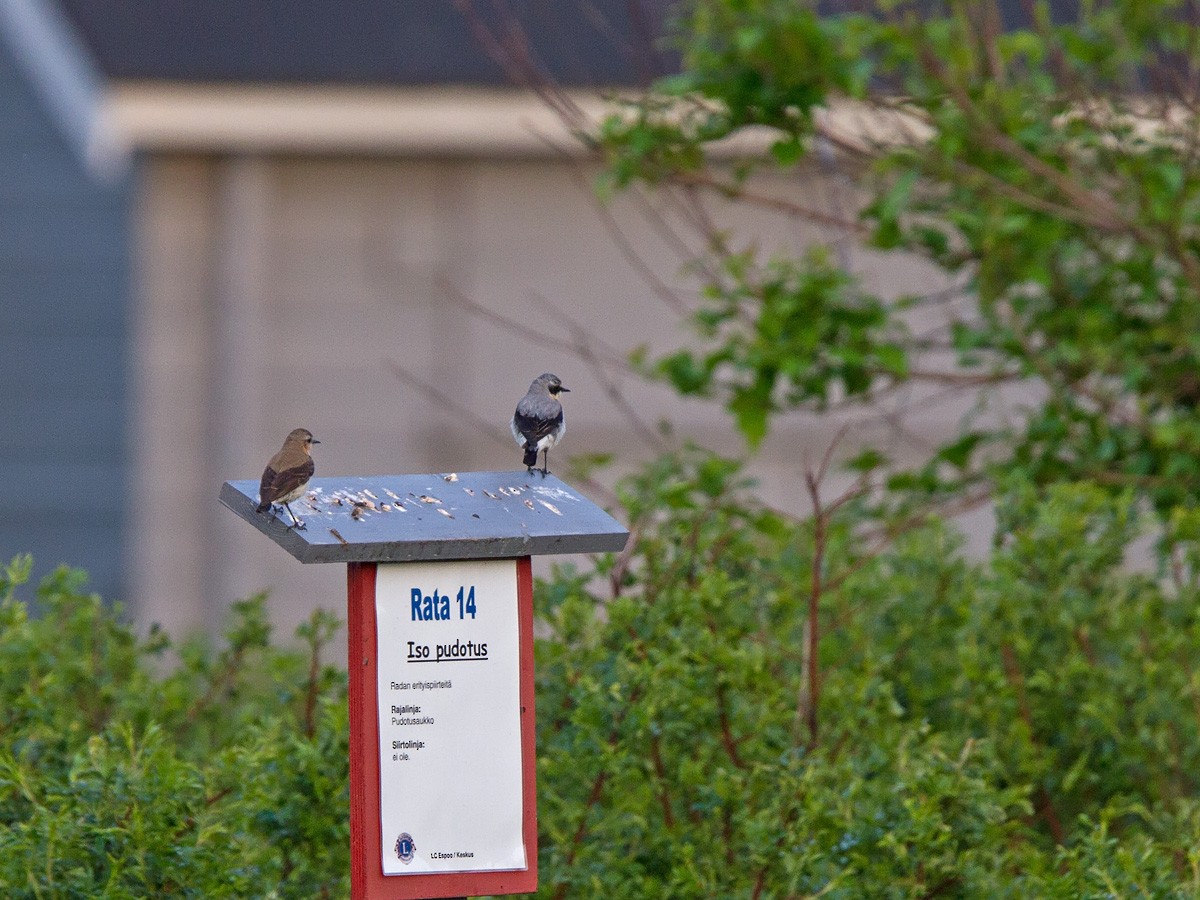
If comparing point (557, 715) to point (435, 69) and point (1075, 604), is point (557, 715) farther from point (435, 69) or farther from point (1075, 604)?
point (435, 69)

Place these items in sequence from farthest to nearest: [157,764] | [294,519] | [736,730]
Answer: [736,730] < [157,764] < [294,519]

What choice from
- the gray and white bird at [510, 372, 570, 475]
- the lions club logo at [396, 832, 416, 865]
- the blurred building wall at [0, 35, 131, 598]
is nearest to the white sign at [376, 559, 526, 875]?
the lions club logo at [396, 832, 416, 865]

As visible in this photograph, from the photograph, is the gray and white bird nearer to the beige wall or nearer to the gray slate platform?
the gray slate platform

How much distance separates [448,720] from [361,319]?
279 inches

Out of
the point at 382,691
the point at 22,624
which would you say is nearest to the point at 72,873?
the point at 382,691

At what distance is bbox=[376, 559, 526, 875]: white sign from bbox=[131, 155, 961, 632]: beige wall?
22.1 ft

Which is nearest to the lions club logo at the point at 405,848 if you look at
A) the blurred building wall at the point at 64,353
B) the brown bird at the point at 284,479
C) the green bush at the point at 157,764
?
the green bush at the point at 157,764

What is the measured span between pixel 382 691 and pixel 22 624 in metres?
1.28

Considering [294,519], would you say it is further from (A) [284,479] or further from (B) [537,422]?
(B) [537,422]

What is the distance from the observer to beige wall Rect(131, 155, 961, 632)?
1013 cm

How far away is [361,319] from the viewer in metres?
10.2

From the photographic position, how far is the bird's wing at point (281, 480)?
3314mm

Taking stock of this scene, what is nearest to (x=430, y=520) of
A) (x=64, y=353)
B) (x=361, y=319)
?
(x=361, y=319)

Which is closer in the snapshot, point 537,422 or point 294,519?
point 294,519
